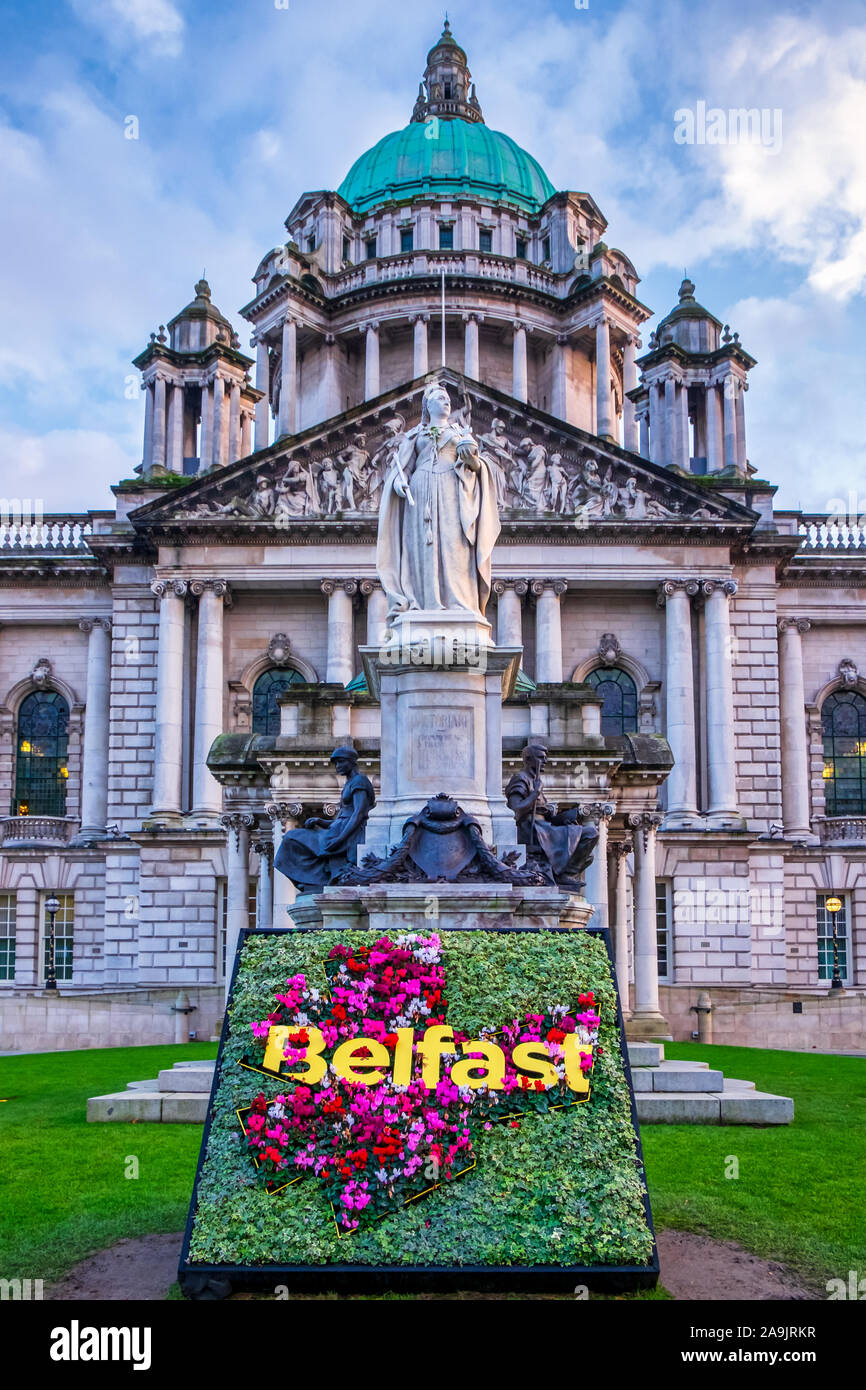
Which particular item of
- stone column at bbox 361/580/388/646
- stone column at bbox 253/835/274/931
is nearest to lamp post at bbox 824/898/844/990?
stone column at bbox 361/580/388/646

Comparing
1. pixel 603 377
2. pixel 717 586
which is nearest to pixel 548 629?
pixel 717 586

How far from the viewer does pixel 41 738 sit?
51281 millimetres

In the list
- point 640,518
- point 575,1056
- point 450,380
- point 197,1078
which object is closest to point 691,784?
point 640,518

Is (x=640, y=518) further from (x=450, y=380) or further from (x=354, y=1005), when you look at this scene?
(x=354, y=1005)

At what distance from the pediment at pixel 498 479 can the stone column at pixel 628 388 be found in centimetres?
1767

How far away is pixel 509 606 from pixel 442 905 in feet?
108

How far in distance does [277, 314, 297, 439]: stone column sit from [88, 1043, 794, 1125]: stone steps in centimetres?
4545

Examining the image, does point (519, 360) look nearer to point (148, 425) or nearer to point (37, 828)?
point (148, 425)

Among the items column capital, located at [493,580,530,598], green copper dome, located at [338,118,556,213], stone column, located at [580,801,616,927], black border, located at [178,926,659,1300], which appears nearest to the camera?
black border, located at [178,926,659,1300]

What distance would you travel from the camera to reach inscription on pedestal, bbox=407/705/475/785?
1407 cm

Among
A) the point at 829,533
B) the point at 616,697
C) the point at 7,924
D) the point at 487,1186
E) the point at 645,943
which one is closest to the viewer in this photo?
the point at 487,1186

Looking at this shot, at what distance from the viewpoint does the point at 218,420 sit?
52.7 meters

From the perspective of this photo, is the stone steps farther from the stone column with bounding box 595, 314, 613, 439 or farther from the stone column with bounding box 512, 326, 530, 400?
the stone column with bounding box 512, 326, 530, 400

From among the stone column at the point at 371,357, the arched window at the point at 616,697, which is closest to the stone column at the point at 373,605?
the arched window at the point at 616,697
